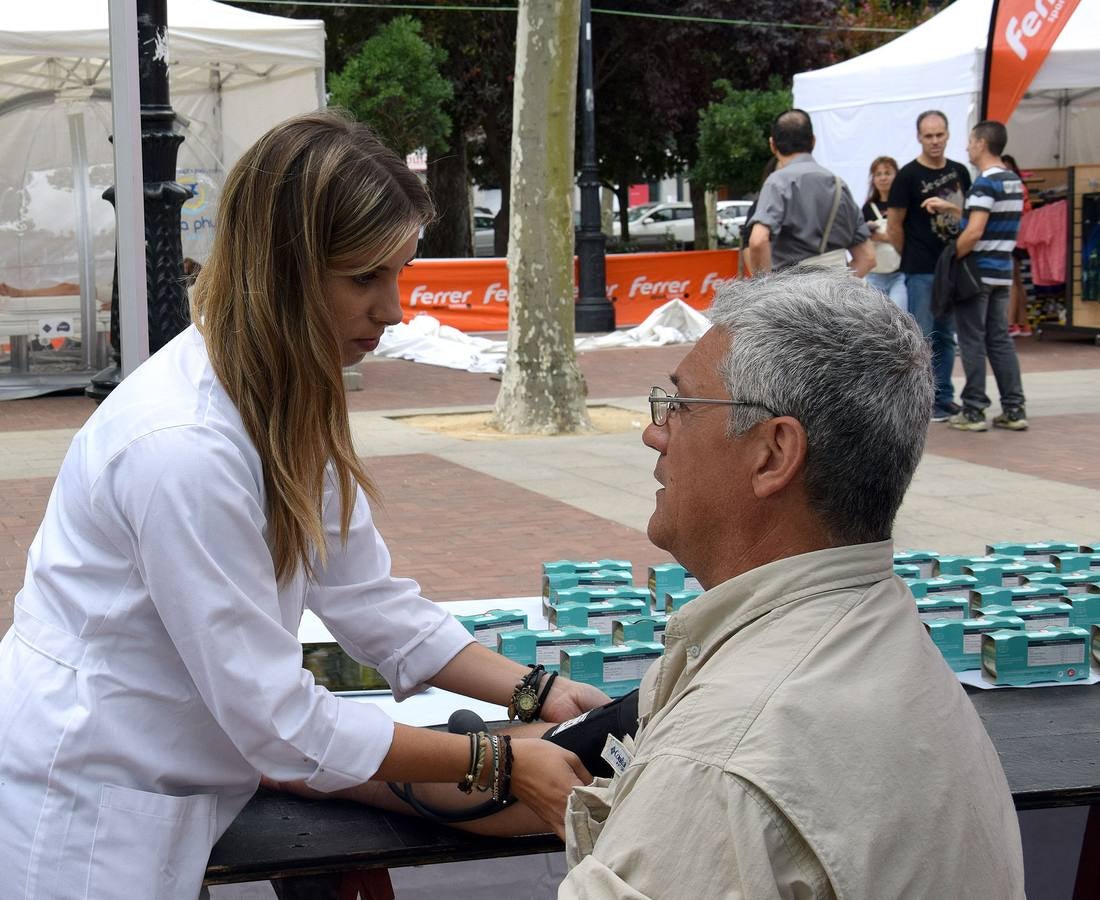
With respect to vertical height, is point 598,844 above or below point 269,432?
below

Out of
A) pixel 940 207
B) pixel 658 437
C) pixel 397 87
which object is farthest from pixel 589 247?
pixel 658 437

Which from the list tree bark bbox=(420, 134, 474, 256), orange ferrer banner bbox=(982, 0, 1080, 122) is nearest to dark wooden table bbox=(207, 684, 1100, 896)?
orange ferrer banner bbox=(982, 0, 1080, 122)

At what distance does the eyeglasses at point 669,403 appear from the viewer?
1.68 metres

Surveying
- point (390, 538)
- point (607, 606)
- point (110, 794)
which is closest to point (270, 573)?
point (110, 794)

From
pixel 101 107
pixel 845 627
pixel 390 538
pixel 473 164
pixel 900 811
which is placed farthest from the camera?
pixel 473 164

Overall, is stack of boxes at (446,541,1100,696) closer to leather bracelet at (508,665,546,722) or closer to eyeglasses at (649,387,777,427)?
leather bracelet at (508,665,546,722)

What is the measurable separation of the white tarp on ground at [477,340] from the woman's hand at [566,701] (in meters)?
12.0

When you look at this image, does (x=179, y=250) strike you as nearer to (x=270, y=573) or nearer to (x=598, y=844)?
(x=270, y=573)

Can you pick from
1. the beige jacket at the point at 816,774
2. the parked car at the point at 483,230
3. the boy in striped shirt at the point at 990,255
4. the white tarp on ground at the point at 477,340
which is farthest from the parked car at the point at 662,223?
the beige jacket at the point at 816,774

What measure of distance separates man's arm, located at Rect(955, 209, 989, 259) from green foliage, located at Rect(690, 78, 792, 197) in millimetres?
14157

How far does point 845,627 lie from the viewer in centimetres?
153

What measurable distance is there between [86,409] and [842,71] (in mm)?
8305

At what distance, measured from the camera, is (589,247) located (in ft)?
57.1

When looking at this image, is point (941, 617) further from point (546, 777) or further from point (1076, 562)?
point (546, 777)
